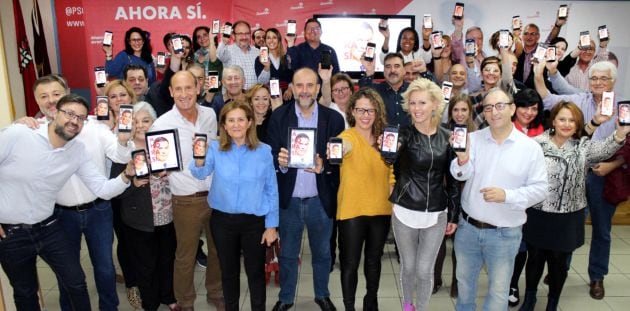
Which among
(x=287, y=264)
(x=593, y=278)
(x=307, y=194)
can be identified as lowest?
(x=593, y=278)

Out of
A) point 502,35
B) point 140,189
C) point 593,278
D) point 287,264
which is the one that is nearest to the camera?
point 140,189

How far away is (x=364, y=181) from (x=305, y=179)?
424 millimetres

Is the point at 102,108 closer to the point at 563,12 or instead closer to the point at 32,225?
the point at 32,225

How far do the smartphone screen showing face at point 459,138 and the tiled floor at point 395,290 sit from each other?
62.1 inches

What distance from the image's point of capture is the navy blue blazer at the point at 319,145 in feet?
Answer: 10.6

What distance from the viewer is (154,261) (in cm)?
335

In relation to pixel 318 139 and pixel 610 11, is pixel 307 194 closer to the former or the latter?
pixel 318 139

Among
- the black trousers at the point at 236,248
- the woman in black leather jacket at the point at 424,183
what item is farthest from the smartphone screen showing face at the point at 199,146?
the woman in black leather jacket at the point at 424,183

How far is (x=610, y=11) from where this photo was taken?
7.42 metres

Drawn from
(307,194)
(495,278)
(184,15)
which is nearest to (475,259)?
(495,278)

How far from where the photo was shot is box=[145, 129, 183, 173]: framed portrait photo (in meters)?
2.78

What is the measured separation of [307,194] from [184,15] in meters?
5.45

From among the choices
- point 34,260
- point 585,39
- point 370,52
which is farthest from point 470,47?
point 34,260

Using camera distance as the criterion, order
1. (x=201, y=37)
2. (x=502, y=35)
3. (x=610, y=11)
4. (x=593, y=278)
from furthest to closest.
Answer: (x=610, y=11)
(x=201, y=37)
(x=502, y=35)
(x=593, y=278)
